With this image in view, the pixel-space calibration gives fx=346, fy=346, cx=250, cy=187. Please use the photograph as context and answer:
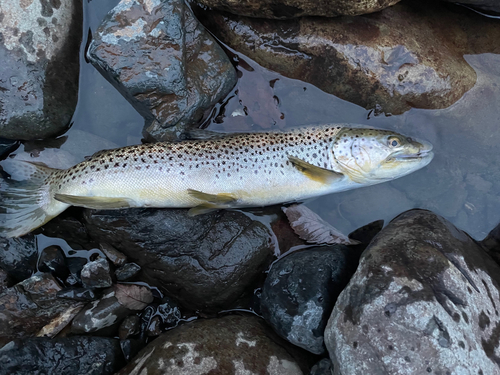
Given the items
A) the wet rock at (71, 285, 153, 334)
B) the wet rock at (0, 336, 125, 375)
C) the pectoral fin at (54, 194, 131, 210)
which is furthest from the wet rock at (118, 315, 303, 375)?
the pectoral fin at (54, 194, 131, 210)

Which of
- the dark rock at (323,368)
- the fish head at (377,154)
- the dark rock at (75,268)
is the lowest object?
the dark rock at (323,368)

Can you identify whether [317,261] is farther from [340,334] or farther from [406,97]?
[406,97]

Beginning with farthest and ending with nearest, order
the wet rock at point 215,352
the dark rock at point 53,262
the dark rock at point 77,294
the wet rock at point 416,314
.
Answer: the dark rock at point 53,262 → the dark rock at point 77,294 → the wet rock at point 215,352 → the wet rock at point 416,314

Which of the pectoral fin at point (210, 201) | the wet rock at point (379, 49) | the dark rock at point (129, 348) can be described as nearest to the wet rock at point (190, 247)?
the pectoral fin at point (210, 201)

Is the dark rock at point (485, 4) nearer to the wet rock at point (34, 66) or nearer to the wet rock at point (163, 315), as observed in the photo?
the wet rock at point (34, 66)

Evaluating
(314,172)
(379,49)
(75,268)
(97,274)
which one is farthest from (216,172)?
(379,49)

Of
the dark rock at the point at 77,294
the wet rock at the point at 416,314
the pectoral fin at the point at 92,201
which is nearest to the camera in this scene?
the wet rock at the point at 416,314

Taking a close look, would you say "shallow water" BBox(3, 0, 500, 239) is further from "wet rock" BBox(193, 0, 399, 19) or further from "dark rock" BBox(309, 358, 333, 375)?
"dark rock" BBox(309, 358, 333, 375)
